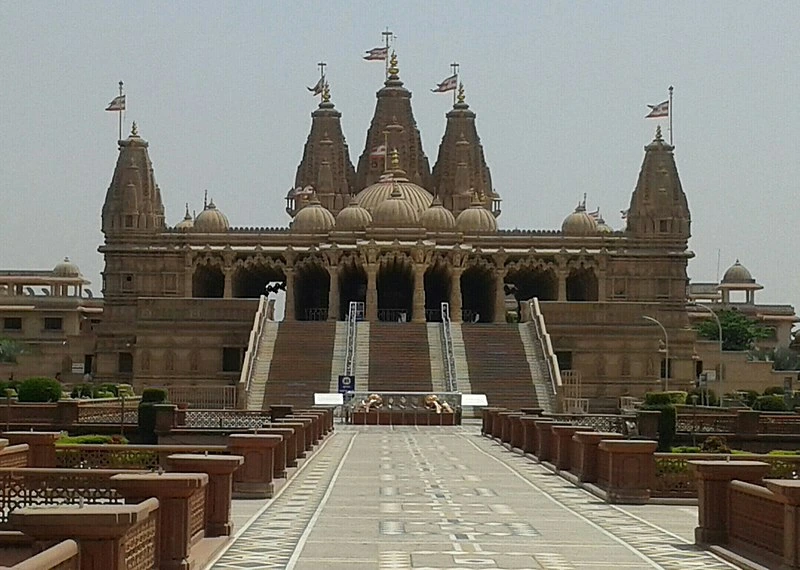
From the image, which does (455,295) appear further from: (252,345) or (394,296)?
(252,345)

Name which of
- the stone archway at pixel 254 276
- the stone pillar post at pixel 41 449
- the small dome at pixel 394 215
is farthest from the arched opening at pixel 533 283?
the stone pillar post at pixel 41 449

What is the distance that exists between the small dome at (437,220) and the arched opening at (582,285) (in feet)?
20.2

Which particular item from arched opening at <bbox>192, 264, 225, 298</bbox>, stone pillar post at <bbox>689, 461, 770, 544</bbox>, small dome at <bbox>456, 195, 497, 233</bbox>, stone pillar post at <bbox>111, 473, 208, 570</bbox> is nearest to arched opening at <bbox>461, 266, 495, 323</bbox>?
small dome at <bbox>456, 195, 497, 233</bbox>

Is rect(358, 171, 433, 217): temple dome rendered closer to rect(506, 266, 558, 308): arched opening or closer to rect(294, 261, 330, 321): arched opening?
rect(294, 261, 330, 321): arched opening

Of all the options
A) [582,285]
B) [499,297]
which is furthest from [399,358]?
[582,285]

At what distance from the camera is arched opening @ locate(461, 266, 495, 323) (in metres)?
77.1

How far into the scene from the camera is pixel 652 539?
17.1 meters

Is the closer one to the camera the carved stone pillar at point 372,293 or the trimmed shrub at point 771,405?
the trimmed shrub at point 771,405

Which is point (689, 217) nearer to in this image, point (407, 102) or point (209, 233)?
point (407, 102)

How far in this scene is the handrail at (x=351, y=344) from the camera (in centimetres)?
6122

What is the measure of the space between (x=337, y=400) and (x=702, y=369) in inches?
1133

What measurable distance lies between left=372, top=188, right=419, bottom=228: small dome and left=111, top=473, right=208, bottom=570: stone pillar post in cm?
6023

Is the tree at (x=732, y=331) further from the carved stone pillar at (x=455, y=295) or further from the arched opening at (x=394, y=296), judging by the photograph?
the carved stone pillar at (x=455, y=295)

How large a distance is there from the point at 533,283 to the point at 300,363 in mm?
23376
